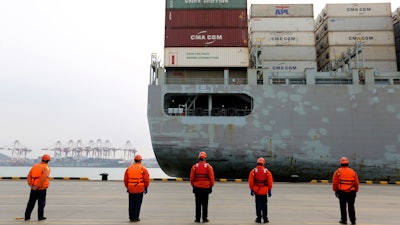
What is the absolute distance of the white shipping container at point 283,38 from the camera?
26672 millimetres

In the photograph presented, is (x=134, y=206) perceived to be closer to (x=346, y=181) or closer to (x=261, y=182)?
(x=261, y=182)

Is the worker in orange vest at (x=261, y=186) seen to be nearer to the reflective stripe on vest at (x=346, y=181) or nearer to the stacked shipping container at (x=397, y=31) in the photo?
the reflective stripe on vest at (x=346, y=181)

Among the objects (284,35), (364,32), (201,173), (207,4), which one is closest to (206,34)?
(207,4)

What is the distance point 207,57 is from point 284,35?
8.06m

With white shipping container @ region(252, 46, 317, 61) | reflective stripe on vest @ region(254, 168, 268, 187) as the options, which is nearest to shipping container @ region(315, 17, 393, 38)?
white shipping container @ region(252, 46, 317, 61)

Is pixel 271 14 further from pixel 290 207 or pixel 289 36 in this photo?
pixel 290 207

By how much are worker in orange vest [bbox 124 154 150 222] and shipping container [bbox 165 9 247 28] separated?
19014 millimetres

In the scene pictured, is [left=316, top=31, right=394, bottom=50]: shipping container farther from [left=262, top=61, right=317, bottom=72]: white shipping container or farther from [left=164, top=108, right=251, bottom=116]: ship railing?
[left=164, top=108, right=251, bottom=116]: ship railing

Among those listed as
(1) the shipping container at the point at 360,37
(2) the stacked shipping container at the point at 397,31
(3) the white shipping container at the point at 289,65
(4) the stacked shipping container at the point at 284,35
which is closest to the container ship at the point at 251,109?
(3) the white shipping container at the point at 289,65

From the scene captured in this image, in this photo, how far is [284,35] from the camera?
88.4 ft

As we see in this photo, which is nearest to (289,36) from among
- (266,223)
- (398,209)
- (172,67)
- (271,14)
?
(271,14)

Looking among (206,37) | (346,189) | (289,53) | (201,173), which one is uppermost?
(206,37)

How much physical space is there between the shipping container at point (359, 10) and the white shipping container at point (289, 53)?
465cm

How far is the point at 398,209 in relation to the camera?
9297 mm
